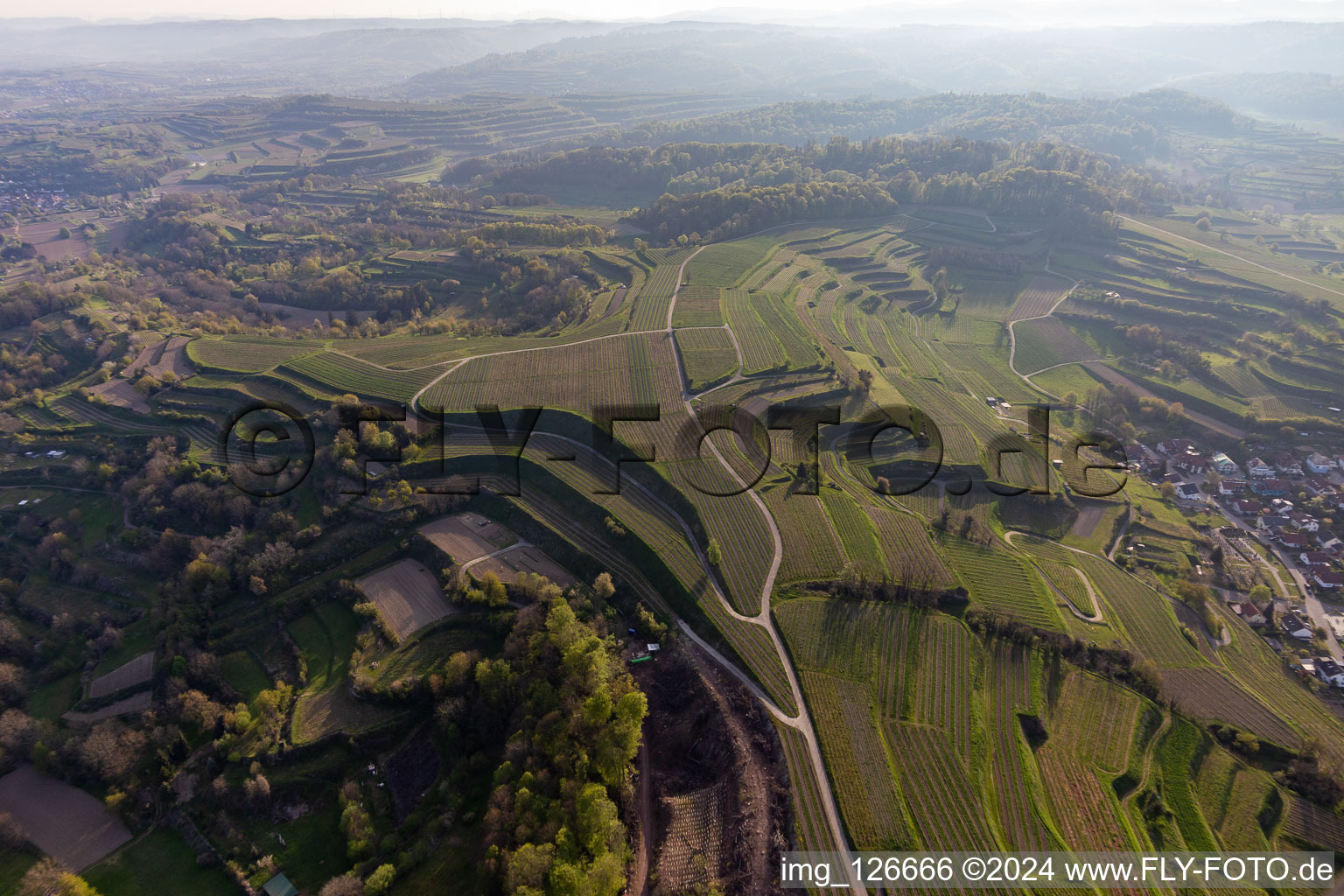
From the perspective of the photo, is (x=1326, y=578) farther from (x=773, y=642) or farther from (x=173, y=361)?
(x=173, y=361)

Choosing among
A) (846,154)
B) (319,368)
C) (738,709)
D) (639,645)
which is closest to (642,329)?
(319,368)

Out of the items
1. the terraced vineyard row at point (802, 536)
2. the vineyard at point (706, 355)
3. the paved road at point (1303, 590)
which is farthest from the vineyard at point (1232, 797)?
the vineyard at point (706, 355)

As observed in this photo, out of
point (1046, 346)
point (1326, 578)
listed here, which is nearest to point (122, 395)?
point (1046, 346)

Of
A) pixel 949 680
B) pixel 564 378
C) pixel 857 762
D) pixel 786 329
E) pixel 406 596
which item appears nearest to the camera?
pixel 857 762

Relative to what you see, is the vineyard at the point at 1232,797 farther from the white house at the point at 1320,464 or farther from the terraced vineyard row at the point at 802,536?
the white house at the point at 1320,464

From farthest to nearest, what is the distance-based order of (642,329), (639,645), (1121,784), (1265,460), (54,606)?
(642,329) < (1265,460) < (54,606) < (639,645) < (1121,784)

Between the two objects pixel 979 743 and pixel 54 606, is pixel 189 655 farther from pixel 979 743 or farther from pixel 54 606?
pixel 979 743

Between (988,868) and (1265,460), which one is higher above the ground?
(1265,460)
